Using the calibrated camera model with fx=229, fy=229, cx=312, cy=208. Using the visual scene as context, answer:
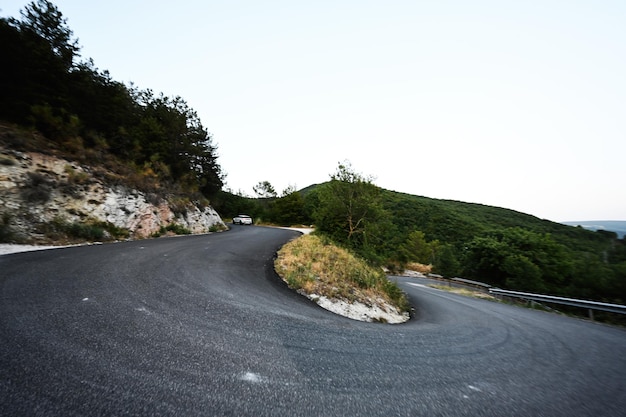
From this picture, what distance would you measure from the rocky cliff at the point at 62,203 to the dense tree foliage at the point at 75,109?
2532 mm

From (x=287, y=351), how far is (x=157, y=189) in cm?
1780

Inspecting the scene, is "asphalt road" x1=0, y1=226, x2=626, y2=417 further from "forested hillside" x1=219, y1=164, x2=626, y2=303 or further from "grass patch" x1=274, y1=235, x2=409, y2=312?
"forested hillside" x1=219, y1=164, x2=626, y2=303

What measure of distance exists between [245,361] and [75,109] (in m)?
20.5

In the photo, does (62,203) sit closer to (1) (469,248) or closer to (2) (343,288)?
(2) (343,288)

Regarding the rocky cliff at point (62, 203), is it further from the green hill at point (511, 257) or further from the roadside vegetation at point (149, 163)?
the green hill at point (511, 257)

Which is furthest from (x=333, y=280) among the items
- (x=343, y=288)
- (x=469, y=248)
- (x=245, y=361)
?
(x=469, y=248)

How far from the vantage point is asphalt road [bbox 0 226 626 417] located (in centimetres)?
177

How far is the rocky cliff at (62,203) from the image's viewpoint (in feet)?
28.5

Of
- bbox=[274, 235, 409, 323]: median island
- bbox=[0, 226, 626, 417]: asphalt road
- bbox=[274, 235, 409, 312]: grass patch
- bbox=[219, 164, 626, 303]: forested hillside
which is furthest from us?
bbox=[219, 164, 626, 303]: forested hillside

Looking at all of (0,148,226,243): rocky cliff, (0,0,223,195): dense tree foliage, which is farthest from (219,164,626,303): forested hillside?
(0,0,223,195): dense tree foliage

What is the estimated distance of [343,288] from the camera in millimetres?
6238

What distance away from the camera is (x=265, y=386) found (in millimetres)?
2018

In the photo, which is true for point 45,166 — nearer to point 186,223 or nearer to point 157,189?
point 157,189

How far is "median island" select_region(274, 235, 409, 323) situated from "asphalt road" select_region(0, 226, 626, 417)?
123 centimetres
